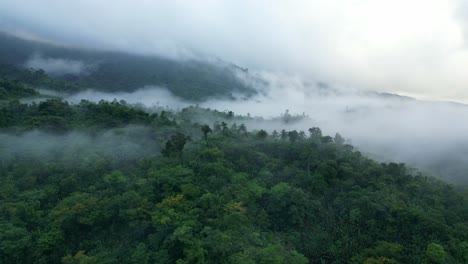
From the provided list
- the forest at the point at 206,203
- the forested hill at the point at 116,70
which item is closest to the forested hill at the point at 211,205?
the forest at the point at 206,203

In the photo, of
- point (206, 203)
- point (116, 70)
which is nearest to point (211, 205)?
point (206, 203)

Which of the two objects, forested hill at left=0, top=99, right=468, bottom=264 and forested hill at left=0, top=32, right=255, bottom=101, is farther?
forested hill at left=0, top=32, right=255, bottom=101

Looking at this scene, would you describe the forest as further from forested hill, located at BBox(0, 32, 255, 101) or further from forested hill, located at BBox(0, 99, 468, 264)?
forested hill, located at BBox(0, 32, 255, 101)

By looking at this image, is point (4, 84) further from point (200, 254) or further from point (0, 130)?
point (200, 254)

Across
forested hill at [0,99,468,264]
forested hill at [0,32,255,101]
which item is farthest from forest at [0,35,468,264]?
forested hill at [0,32,255,101]

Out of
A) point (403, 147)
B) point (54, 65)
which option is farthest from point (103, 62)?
point (403, 147)
